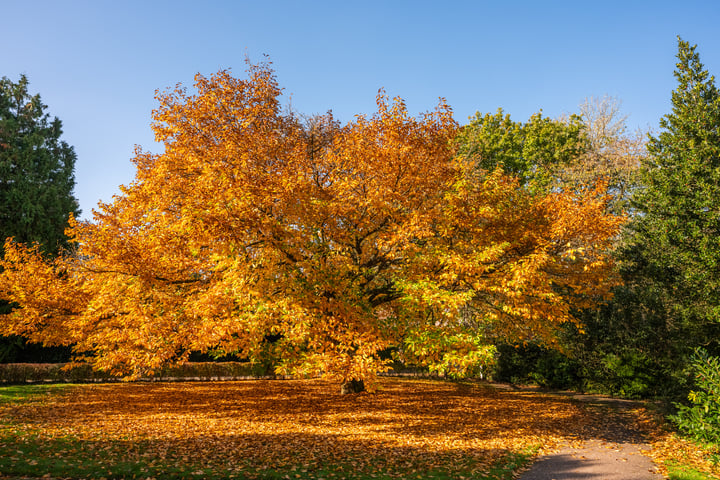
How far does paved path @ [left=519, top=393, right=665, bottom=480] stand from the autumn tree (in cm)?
275

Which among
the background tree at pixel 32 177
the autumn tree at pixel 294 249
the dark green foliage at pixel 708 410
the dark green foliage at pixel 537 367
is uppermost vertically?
the background tree at pixel 32 177

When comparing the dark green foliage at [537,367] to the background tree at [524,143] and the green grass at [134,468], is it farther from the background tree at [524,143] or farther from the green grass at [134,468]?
the green grass at [134,468]

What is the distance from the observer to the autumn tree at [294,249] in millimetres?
11211

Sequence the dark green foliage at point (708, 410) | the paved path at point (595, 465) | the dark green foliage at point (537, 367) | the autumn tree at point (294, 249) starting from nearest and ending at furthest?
the paved path at point (595, 465), the dark green foliage at point (708, 410), the autumn tree at point (294, 249), the dark green foliage at point (537, 367)

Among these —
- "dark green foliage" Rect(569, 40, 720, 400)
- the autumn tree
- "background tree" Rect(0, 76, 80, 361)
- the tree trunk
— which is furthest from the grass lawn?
"background tree" Rect(0, 76, 80, 361)

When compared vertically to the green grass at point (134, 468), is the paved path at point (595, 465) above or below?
below

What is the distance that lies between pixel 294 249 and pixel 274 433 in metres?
4.85

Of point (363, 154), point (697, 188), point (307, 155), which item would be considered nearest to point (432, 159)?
point (363, 154)

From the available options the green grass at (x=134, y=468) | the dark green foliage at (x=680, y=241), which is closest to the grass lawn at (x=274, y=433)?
the green grass at (x=134, y=468)

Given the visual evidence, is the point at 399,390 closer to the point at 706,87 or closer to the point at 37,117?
the point at 706,87

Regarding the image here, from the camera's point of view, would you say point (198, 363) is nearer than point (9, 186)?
Yes

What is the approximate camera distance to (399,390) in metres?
21.3

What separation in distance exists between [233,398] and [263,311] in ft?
29.1

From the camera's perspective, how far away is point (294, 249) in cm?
1216
